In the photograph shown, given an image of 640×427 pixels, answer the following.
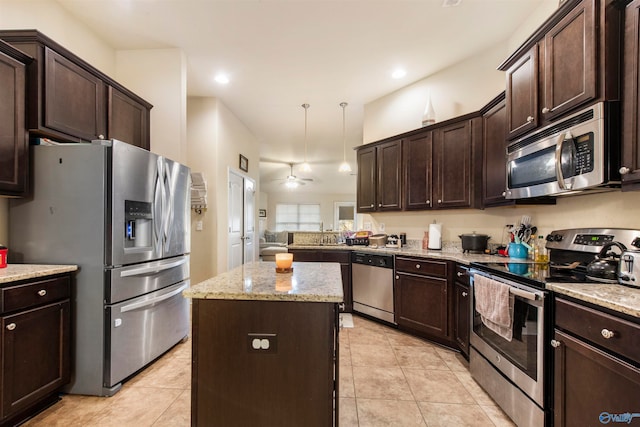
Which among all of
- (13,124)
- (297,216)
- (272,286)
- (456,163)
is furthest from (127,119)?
(297,216)

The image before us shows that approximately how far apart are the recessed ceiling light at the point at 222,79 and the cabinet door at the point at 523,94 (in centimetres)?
307

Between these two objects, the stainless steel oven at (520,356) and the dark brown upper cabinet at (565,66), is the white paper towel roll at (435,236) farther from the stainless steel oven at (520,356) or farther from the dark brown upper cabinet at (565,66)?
the dark brown upper cabinet at (565,66)

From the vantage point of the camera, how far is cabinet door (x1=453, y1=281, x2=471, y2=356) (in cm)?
233

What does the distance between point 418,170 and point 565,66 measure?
1.73 metres

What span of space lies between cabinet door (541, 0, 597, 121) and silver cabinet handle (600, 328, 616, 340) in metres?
1.17

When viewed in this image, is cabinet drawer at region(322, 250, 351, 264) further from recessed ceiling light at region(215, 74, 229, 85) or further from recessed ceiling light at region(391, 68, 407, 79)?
recessed ceiling light at region(215, 74, 229, 85)

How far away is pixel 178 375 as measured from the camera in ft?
7.28

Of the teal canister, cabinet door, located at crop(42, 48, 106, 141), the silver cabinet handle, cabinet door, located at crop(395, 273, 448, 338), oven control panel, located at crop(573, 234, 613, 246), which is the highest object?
cabinet door, located at crop(42, 48, 106, 141)

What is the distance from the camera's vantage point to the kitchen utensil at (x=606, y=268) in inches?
56.4

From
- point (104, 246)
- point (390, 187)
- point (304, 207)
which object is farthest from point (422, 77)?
point (304, 207)

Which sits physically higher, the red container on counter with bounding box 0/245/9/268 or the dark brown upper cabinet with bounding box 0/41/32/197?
the dark brown upper cabinet with bounding box 0/41/32/197

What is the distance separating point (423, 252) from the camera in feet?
9.73

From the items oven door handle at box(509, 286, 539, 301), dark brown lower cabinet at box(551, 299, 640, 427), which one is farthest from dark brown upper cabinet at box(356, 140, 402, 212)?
dark brown lower cabinet at box(551, 299, 640, 427)

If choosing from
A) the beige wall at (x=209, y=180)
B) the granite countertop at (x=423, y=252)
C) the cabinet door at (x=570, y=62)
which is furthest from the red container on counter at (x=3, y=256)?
the cabinet door at (x=570, y=62)
